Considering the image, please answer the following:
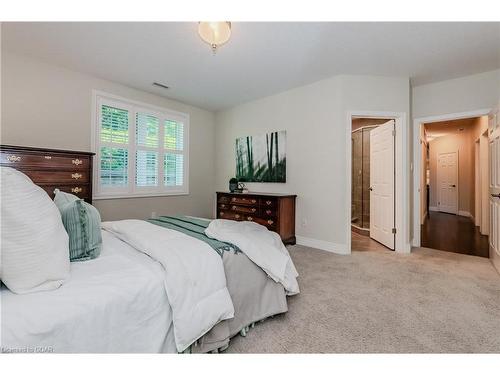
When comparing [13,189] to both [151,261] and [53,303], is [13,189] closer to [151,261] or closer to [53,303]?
[53,303]

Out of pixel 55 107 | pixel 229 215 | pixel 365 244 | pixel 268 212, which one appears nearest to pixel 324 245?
pixel 365 244

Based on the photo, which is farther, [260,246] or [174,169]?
[174,169]

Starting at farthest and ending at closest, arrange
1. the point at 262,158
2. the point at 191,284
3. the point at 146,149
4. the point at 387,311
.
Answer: the point at 262,158 < the point at 146,149 < the point at 387,311 < the point at 191,284

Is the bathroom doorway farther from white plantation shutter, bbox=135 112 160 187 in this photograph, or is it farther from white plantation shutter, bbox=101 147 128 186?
white plantation shutter, bbox=101 147 128 186

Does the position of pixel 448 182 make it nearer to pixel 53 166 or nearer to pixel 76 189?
pixel 76 189

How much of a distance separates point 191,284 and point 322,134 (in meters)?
3.05

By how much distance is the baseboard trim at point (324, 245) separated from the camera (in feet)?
11.0

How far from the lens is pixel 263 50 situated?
2.73 m

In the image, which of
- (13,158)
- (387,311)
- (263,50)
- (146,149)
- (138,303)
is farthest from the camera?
(146,149)

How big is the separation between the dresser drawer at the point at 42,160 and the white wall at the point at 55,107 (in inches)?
25.1

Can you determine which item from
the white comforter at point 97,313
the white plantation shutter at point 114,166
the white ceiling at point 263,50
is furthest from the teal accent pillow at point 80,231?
the white plantation shutter at point 114,166

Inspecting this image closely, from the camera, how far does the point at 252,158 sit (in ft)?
A: 14.7

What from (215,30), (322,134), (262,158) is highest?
(215,30)
